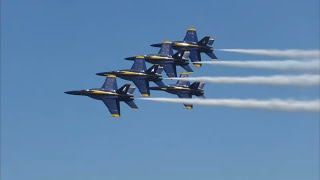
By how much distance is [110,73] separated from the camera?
5020 inches

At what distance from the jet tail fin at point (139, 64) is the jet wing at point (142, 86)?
3.56 m

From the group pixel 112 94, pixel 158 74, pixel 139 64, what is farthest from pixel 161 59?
pixel 112 94

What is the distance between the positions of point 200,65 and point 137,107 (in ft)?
68.9

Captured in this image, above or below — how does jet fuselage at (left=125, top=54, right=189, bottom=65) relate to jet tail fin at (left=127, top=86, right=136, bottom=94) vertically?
above

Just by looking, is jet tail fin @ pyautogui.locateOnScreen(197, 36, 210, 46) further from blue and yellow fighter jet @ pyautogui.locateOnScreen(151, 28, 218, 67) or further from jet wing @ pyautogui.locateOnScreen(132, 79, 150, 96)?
jet wing @ pyautogui.locateOnScreen(132, 79, 150, 96)

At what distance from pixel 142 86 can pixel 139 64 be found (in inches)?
255

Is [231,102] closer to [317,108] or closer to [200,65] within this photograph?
[317,108]

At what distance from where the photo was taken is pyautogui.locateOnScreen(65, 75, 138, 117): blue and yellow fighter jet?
393ft

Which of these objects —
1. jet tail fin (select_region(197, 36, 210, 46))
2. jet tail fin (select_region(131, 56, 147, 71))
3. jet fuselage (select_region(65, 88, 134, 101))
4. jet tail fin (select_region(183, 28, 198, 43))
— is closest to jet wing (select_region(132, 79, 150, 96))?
jet tail fin (select_region(131, 56, 147, 71))

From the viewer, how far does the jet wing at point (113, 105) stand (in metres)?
119

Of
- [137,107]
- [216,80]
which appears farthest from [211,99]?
[137,107]

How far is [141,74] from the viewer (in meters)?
126

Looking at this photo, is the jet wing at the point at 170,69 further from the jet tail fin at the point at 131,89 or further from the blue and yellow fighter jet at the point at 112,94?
the blue and yellow fighter jet at the point at 112,94

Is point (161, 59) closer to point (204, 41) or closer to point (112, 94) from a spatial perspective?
point (204, 41)
